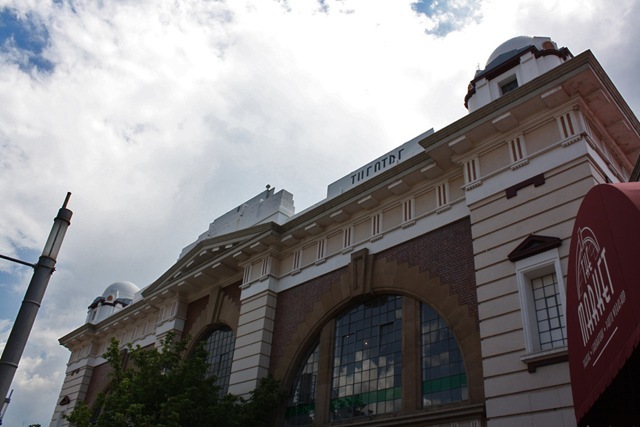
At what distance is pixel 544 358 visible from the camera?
40.6ft

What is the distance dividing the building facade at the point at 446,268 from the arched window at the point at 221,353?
93 millimetres

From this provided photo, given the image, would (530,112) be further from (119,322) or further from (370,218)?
(119,322)

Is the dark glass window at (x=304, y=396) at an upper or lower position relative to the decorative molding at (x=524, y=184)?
lower

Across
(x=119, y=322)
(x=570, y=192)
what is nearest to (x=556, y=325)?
(x=570, y=192)

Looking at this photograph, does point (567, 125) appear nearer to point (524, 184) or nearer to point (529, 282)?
point (524, 184)

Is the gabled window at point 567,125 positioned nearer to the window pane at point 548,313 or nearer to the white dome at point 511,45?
the window pane at point 548,313

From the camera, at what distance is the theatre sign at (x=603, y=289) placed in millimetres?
5895

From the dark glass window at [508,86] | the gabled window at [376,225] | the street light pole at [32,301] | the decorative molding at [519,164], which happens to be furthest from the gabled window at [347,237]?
the street light pole at [32,301]

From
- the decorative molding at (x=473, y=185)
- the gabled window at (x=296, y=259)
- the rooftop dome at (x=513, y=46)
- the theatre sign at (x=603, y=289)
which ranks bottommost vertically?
the theatre sign at (x=603, y=289)

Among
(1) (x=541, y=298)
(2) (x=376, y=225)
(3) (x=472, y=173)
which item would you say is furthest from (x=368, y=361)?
(3) (x=472, y=173)

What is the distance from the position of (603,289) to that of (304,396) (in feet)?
45.6

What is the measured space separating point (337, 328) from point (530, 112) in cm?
940

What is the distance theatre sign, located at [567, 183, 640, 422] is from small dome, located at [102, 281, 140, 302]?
3730 cm

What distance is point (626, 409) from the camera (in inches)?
301
